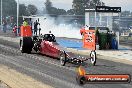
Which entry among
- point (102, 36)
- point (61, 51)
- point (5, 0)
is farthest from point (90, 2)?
point (61, 51)

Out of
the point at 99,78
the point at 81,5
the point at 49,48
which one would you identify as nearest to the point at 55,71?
the point at 49,48

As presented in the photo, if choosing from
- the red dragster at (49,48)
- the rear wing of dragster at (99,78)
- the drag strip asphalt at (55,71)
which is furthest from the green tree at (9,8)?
the rear wing of dragster at (99,78)

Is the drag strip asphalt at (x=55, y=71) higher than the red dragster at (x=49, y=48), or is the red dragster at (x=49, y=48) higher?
the red dragster at (x=49, y=48)

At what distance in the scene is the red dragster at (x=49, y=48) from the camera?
15366 mm

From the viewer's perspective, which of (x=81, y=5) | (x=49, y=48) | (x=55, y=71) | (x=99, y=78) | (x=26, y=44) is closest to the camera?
(x=99, y=78)

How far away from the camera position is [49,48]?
717 inches

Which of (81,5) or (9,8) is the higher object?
(81,5)

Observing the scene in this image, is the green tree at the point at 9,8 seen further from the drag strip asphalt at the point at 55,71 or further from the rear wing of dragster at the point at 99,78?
the rear wing of dragster at the point at 99,78

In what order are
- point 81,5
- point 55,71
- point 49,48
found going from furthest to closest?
point 81,5 → point 49,48 → point 55,71

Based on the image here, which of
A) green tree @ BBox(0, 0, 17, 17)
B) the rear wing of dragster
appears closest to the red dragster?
the rear wing of dragster

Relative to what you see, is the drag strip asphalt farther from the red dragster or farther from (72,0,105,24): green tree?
(72,0,105,24): green tree

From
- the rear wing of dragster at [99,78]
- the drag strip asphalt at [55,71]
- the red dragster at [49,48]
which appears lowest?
the drag strip asphalt at [55,71]

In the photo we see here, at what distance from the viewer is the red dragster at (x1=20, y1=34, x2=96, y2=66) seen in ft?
50.4

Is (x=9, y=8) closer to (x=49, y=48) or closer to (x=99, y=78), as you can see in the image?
(x=49, y=48)
